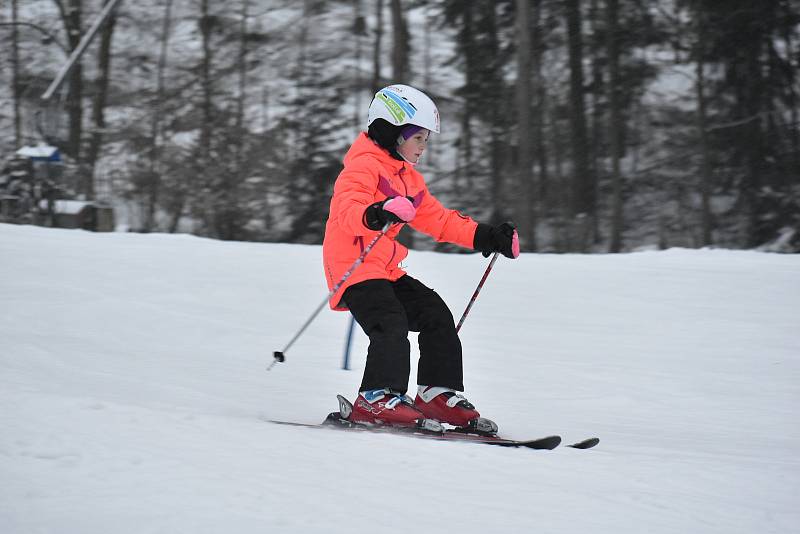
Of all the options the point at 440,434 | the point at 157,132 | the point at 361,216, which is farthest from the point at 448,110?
the point at 440,434

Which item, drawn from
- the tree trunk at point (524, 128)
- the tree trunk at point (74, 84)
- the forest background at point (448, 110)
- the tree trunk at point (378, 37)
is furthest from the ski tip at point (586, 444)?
the tree trunk at point (74, 84)

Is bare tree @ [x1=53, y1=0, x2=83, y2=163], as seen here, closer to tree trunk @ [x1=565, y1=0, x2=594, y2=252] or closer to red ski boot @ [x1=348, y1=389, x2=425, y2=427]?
tree trunk @ [x1=565, y1=0, x2=594, y2=252]

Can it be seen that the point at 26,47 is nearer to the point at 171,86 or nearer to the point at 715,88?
the point at 171,86

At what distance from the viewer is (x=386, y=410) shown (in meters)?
3.44

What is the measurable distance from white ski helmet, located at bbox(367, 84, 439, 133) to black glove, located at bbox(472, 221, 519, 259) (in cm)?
54

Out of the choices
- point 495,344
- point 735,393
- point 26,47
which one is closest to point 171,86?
point 26,47

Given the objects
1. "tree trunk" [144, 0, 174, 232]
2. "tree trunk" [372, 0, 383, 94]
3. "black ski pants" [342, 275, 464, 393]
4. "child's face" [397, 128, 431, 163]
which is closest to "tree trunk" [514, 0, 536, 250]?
"tree trunk" [372, 0, 383, 94]

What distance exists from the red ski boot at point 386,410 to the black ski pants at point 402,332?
33mm

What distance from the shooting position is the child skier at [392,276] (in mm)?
3471

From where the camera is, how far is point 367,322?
353 cm

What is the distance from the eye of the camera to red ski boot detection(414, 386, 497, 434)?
3.52 m

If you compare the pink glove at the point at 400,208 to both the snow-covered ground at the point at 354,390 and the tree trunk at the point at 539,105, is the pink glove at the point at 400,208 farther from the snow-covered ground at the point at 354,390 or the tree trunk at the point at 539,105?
the tree trunk at the point at 539,105

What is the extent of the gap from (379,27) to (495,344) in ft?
49.3

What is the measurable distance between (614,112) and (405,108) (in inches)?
595
